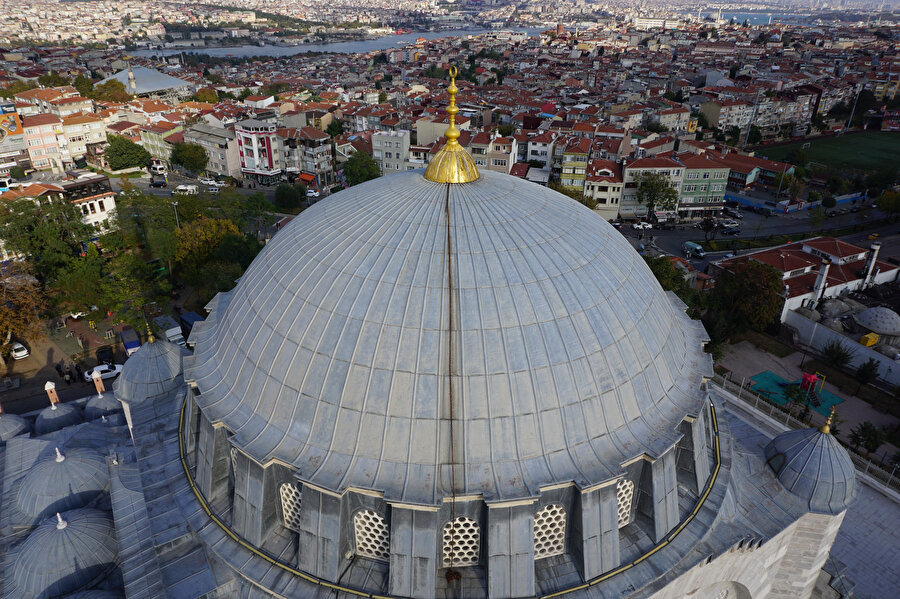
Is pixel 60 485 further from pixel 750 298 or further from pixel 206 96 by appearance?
pixel 206 96

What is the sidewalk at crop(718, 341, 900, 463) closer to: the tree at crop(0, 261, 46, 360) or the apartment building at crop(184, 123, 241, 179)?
the tree at crop(0, 261, 46, 360)

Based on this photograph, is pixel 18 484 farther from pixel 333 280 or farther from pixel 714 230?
pixel 714 230

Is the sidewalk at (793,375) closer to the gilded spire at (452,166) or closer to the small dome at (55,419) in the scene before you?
the gilded spire at (452,166)

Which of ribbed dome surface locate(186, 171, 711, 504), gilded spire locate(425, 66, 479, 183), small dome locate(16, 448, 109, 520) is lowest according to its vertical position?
small dome locate(16, 448, 109, 520)

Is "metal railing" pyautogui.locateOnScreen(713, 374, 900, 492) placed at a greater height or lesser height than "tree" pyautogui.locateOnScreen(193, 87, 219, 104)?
lesser

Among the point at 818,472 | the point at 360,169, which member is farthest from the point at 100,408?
the point at 360,169

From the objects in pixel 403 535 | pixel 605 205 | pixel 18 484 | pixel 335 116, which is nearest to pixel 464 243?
pixel 403 535

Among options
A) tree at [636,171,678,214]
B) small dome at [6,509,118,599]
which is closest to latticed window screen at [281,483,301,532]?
small dome at [6,509,118,599]
